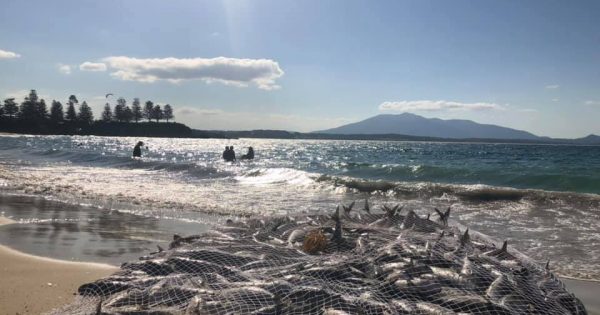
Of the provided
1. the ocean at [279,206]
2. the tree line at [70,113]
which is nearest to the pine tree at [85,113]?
the tree line at [70,113]

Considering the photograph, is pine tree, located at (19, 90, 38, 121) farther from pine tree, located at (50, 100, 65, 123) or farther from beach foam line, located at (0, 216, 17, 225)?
beach foam line, located at (0, 216, 17, 225)

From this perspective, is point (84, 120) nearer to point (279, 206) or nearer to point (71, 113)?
point (71, 113)

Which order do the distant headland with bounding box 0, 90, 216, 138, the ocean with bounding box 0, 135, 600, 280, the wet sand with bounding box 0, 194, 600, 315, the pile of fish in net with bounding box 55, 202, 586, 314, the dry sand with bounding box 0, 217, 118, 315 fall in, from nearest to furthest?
the pile of fish in net with bounding box 55, 202, 586, 314, the dry sand with bounding box 0, 217, 118, 315, the wet sand with bounding box 0, 194, 600, 315, the ocean with bounding box 0, 135, 600, 280, the distant headland with bounding box 0, 90, 216, 138

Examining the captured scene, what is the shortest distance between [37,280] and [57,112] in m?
163

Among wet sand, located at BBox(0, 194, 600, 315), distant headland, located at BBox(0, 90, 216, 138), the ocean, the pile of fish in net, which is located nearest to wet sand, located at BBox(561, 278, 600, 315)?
wet sand, located at BBox(0, 194, 600, 315)

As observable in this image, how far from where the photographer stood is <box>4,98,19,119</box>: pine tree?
144m

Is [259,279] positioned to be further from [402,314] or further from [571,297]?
[571,297]

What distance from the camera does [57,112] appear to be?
507 feet

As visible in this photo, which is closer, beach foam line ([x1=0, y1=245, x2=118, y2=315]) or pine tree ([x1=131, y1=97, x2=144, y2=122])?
beach foam line ([x1=0, y1=245, x2=118, y2=315])

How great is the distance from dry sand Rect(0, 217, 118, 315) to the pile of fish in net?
4.69 feet

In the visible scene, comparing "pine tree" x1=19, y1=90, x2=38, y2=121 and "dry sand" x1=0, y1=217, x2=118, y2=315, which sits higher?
"pine tree" x1=19, y1=90, x2=38, y2=121

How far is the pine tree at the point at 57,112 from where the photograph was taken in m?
153

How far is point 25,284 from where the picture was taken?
7820 mm

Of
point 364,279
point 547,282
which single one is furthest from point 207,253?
point 547,282
